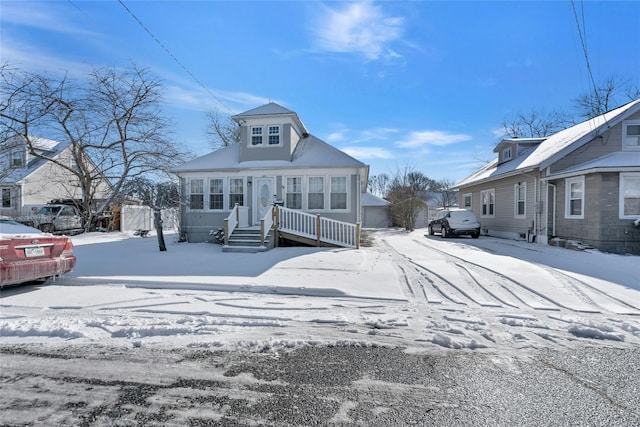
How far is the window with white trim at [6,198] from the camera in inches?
950

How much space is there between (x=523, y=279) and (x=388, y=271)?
2.80 m

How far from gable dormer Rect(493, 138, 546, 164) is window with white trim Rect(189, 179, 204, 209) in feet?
55.8

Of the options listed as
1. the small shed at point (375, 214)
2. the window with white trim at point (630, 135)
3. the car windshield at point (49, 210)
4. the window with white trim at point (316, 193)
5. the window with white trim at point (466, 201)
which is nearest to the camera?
the window with white trim at point (630, 135)

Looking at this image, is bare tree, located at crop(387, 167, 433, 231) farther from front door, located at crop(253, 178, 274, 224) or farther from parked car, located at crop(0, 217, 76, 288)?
parked car, located at crop(0, 217, 76, 288)

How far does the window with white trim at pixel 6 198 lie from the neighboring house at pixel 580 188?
109 ft

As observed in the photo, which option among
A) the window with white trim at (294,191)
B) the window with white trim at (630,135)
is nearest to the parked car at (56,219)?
the window with white trim at (294,191)

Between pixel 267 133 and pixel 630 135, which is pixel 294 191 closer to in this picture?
pixel 267 133

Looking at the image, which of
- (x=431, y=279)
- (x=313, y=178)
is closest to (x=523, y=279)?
(x=431, y=279)

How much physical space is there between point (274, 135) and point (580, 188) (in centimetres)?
1219

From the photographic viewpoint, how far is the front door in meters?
14.0

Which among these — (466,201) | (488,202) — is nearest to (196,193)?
(488,202)

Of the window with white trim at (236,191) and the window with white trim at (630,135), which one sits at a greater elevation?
the window with white trim at (630,135)

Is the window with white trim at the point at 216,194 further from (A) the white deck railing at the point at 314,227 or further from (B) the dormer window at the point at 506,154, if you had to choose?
(B) the dormer window at the point at 506,154

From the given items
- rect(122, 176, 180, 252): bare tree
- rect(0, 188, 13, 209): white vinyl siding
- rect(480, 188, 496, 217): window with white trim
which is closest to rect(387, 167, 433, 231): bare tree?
rect(480, 188, 496, 217): window with white trim
